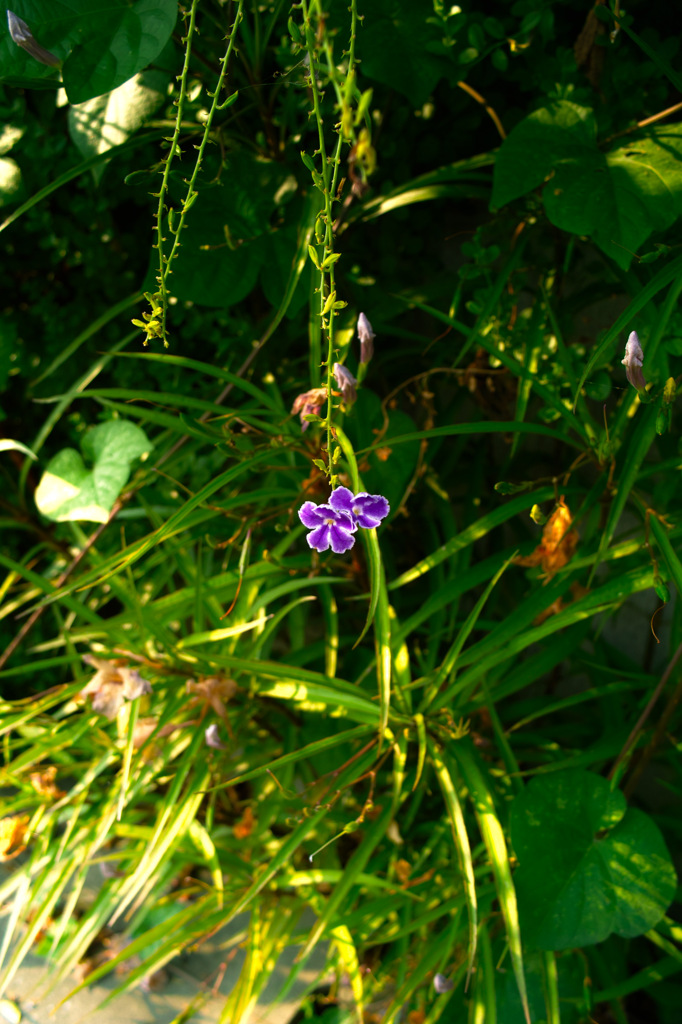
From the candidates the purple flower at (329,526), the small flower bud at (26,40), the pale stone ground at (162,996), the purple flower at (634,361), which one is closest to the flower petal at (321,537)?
the purple flower at (329,526)

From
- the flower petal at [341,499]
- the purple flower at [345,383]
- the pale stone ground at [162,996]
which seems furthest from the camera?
the pale stone ground at [162,996]

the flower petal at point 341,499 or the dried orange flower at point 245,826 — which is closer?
the flower petal at point 341,499

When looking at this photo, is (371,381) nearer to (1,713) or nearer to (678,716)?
(678,716)

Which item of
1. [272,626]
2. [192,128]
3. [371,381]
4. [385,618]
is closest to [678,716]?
[385,618]

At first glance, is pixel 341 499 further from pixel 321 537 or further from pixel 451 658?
pixel 451 658

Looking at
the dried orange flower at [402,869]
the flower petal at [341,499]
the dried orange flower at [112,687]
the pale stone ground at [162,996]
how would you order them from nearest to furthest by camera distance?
the flower petal at [341,499], the dried orange flower at [112,687], the dried orange flower at [402,869], the pale stone ground at [162,996]

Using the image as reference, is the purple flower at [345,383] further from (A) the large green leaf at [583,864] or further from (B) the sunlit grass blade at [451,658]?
(A) the large green leaf at [583,864]

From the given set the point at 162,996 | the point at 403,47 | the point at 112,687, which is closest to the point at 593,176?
the point at 403,47
